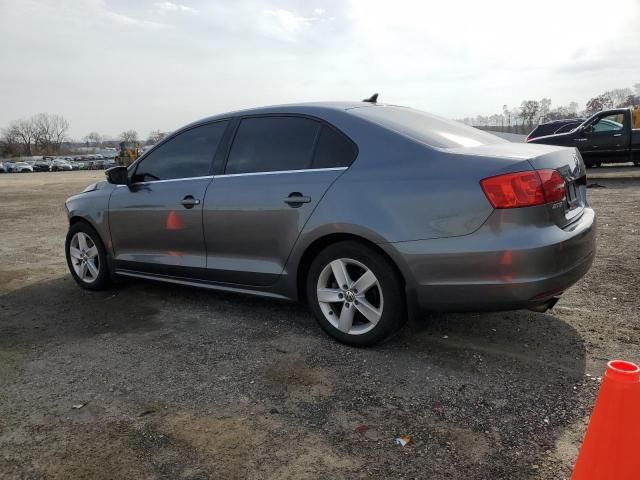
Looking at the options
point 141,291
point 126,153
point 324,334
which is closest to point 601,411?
point 324,334

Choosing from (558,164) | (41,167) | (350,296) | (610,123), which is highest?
(610,123)

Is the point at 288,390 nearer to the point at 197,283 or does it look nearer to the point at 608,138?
the point at 197,283

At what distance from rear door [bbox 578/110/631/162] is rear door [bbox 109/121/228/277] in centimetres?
1425

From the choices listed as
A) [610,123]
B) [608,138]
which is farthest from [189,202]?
[610,123]

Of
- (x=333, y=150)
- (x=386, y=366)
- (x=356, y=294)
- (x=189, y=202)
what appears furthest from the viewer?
(x=189, y=202)

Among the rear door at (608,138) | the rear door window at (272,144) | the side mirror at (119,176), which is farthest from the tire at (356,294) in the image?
→ the rear door at (608,138)

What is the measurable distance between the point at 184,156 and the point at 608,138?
14.7 metres

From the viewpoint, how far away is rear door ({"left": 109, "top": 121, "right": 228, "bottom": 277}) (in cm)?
451

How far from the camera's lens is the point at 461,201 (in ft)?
10.4

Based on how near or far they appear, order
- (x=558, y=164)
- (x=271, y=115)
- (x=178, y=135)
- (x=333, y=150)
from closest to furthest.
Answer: (x=558, y=164) < (x=333, y=150) < (x=271, y=115) < (x=178, y=135)

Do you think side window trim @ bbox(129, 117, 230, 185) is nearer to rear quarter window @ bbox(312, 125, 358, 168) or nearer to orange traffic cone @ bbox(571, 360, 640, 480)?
rear quarter window @ bbox(312, 125, 358, 168)

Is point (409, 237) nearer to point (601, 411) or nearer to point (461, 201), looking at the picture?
point (461, 201)

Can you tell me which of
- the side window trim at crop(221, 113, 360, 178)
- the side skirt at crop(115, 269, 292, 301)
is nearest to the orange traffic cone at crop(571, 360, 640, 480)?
the side window trim at crop(221, 113, 360, 178)

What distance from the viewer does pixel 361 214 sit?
3490mm
